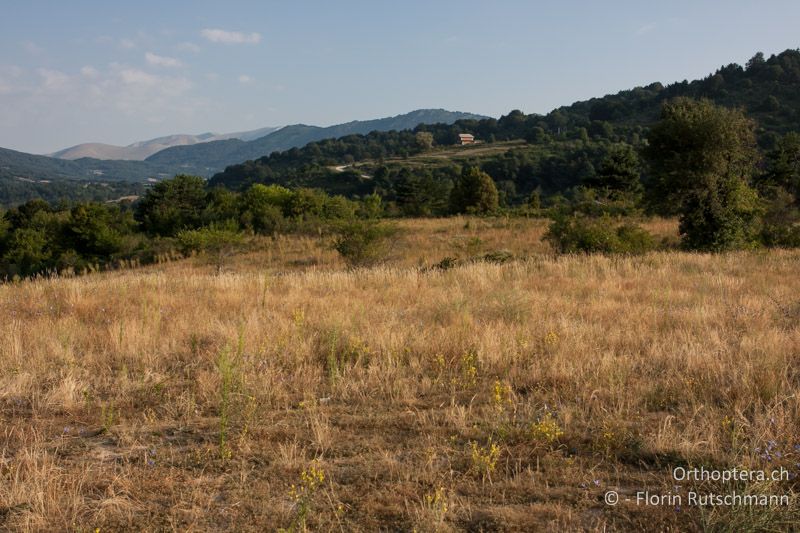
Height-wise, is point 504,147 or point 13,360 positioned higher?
point 504,147

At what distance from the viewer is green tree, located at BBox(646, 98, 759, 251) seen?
48.5ft

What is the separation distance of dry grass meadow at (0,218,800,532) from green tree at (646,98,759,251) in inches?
374

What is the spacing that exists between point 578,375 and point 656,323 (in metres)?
2.12

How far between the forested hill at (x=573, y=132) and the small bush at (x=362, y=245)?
41973mm

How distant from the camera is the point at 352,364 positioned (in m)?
4.64

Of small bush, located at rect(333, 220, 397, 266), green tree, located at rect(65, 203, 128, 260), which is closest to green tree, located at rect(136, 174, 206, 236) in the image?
green tree, located at rect(65, 203, 128, 260)

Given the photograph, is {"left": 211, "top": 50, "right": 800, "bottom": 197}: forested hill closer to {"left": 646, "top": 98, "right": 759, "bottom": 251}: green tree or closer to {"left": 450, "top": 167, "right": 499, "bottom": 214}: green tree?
{"left": 450, "top": 167, "right": 499, "bottom": 214}: green tree

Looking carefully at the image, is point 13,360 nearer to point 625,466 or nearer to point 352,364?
point 352,364

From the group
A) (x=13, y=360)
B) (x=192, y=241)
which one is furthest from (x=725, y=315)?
(x=192, y=241)

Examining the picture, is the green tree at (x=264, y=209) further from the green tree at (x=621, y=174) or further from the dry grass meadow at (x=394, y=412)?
the dry grass meadow at (x=394, y=412)

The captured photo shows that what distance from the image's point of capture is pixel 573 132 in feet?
317

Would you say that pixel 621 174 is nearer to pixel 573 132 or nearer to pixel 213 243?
pixel 213 243

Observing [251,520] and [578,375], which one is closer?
[251,520]

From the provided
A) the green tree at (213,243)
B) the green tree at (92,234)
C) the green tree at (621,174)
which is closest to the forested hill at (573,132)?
the green tree at (621,174)
